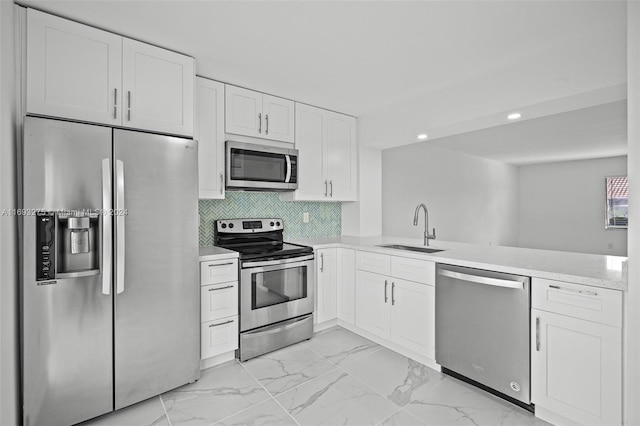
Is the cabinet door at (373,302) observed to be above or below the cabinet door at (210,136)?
below

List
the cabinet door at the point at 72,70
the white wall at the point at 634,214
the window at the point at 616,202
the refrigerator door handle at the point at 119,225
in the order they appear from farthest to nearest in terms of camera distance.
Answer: the window at the point at 616,202 → the refrigerator door handle at the point at 119,225 → the cabinet door at the point at 72,70 → the white wall at the point at 634,214

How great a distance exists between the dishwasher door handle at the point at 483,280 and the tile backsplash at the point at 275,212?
173cm

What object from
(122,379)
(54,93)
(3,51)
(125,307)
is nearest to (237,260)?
(125,307)

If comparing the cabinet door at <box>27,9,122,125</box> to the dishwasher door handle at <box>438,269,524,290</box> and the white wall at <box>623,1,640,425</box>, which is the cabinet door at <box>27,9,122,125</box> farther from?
the white wall at <box>623,1,640,425</box>

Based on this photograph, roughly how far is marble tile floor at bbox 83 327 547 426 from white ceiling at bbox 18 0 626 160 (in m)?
2.13

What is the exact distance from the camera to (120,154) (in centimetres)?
188

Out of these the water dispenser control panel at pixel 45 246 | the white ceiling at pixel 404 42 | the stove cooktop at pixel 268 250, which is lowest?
the stove cooktop at pixel 268 250

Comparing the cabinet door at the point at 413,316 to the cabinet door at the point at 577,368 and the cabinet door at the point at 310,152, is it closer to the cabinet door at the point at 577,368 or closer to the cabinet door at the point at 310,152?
the cabinet door at the point at 577,368

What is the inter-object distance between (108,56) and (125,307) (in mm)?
1570

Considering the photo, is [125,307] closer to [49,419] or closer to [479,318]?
[49,419]

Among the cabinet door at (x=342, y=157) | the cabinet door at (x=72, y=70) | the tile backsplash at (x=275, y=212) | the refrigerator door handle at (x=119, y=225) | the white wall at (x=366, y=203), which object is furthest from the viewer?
the white wall at (x=366, y=203)

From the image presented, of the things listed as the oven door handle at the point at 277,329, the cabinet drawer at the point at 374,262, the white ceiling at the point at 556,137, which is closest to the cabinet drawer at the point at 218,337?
the oven door handle at the point at 277,329

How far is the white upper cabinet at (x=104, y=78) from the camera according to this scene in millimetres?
1737

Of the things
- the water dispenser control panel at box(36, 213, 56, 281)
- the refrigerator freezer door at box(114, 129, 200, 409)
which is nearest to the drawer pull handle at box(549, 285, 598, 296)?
the refrigerator freezer door at box(114, 129, 200, 409)
